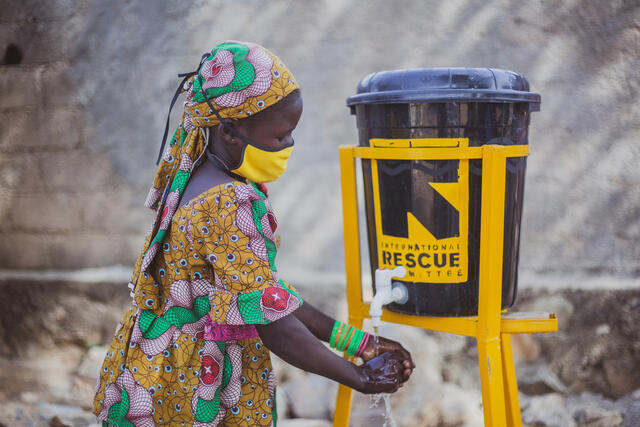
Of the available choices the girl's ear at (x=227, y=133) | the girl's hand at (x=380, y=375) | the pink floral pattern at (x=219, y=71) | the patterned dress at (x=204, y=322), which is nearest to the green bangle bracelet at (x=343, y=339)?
the girl's hand at (x=380, y=375)

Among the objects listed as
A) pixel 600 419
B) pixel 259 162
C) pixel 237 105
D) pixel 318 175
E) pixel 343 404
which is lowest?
pixel 600 419

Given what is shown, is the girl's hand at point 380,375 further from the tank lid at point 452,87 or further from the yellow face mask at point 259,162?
the tank lid at point 452,87

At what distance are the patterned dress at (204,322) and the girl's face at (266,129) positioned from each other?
11 centimetres

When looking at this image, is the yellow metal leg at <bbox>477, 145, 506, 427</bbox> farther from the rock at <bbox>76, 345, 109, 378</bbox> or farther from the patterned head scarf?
the rock at <bbox>76, 345, 109, 378</bbox>

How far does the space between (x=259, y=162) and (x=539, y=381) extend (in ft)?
6.86

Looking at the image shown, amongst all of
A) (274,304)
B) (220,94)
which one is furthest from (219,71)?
(274,304)

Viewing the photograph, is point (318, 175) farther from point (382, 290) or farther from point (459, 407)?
point (382, 290)

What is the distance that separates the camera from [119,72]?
3.50 metres

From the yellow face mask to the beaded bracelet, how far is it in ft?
1.67

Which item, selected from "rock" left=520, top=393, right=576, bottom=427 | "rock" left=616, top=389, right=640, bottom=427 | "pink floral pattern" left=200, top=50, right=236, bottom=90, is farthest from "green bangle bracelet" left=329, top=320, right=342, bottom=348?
"rock" left=616, top=389, right=640, bottom=427

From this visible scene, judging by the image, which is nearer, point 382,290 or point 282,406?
point 382,290

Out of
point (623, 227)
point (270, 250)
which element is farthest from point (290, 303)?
point (623, 227)

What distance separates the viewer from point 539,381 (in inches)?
122

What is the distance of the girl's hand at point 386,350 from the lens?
186 cm
